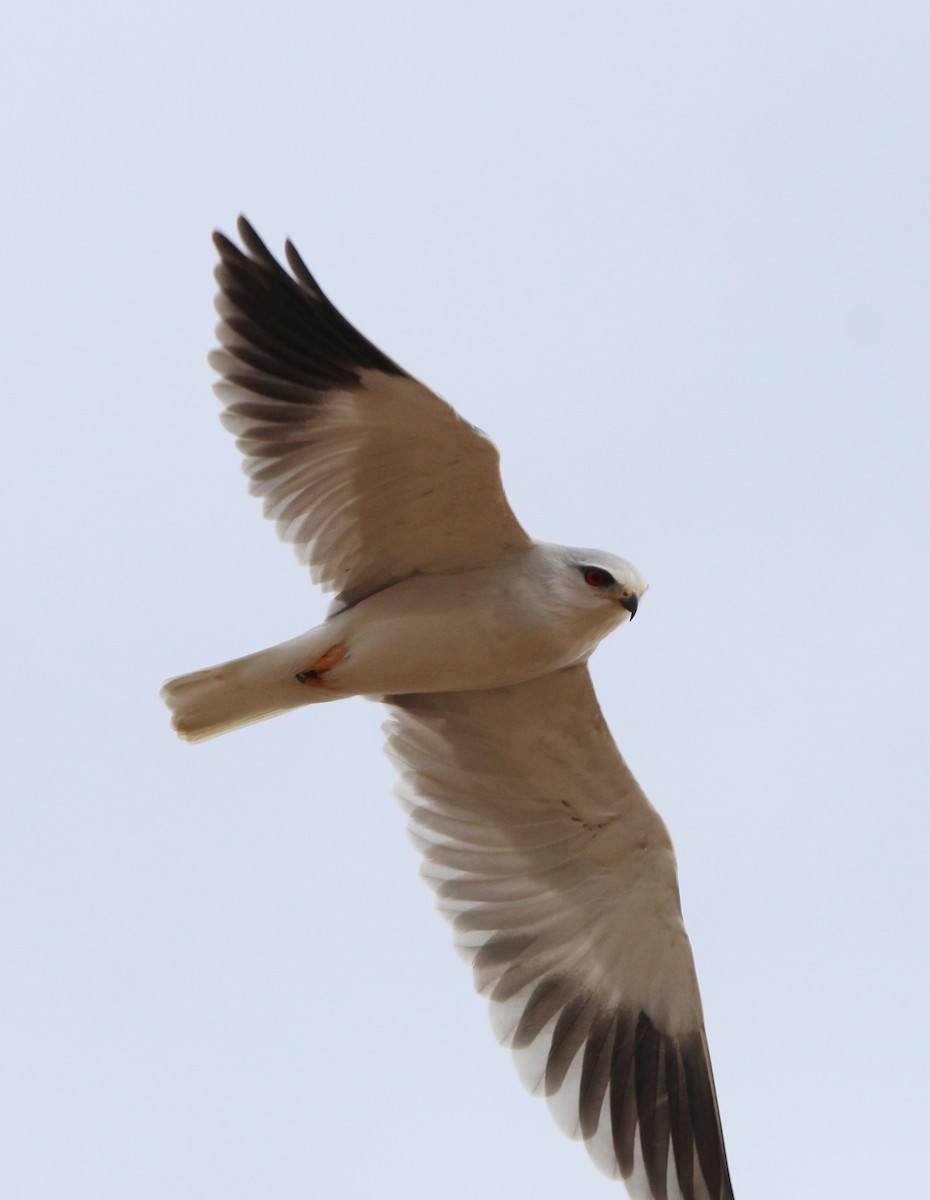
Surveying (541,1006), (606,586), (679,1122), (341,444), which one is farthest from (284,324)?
(679,1122)

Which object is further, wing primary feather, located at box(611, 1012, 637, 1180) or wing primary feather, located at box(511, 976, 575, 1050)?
wing primary feather, located at box(511, 976, 575, 1050)

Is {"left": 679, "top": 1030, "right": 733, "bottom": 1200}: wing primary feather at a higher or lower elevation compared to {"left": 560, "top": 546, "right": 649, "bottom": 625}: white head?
lower

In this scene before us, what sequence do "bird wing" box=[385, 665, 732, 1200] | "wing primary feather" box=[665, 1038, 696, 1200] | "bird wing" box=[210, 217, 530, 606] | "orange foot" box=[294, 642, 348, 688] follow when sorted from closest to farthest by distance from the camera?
"bird wing" box=[210, 217, 530, 606] → "orange foot" box=[294, 642, 348, 688] → "wing primary feather" box=[665, 1038, 696, 1200] → "bird wing" box=[385, 665, 732, 1200]

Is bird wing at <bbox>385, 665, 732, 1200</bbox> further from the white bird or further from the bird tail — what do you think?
the bird tail

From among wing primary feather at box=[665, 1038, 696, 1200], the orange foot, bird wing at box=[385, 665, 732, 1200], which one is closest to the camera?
the orange foot

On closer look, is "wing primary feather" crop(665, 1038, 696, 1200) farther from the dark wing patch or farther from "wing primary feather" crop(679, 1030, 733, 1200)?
the dark wing patch

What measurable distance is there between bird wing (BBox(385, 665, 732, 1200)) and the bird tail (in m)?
0.85

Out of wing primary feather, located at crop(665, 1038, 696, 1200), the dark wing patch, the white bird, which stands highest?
the dark wing patch

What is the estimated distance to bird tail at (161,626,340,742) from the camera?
8.03m

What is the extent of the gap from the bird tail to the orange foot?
25 millimetres

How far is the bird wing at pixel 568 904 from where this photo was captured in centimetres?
841

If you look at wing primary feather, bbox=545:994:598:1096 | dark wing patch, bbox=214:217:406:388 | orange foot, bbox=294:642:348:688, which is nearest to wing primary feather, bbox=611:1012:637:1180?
wing primary feather, bbox=545:994:598:1096

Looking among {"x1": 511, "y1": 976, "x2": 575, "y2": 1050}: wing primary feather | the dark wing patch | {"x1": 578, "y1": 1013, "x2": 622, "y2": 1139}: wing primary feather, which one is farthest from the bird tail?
{"x1": 578, "y1": 1013, "x2": 622, "y2": 1139}: wing primary feather

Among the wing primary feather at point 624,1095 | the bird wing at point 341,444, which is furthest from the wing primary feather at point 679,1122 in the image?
the bird wing at point 341,444
